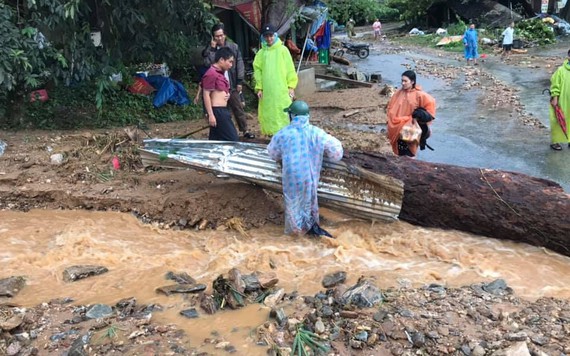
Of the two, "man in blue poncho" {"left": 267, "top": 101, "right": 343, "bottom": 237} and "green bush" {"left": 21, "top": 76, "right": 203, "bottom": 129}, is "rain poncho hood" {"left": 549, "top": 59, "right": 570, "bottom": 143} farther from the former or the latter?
"green bush" {"left": 21, "top": 76, "right": 203, "bottom": 129}

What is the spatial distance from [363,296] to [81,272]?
2.65 m

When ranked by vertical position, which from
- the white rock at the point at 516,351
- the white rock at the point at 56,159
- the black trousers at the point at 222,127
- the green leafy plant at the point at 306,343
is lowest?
the green leafy plant at the point at 306,343

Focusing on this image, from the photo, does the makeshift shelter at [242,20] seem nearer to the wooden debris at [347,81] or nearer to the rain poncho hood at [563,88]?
the wooden debris at [347,81]

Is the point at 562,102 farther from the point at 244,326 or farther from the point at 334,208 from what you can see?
the point at 244,326

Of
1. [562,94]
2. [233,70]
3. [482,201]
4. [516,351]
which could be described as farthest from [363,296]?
[562,94]

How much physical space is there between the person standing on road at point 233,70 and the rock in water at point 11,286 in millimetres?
3419

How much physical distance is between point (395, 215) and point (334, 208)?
673 millimetres

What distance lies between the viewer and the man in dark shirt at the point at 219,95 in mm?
6098

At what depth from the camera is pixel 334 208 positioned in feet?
19.1

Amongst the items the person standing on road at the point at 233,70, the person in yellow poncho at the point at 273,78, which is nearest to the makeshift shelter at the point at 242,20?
the person standing on road at the point at 233,70

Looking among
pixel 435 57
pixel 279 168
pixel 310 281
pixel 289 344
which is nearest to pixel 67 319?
pixel 289 344

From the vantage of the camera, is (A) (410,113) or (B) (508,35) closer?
(A) (410,113)

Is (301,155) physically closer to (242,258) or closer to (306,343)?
(242,258)

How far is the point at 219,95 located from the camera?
20.5ft
